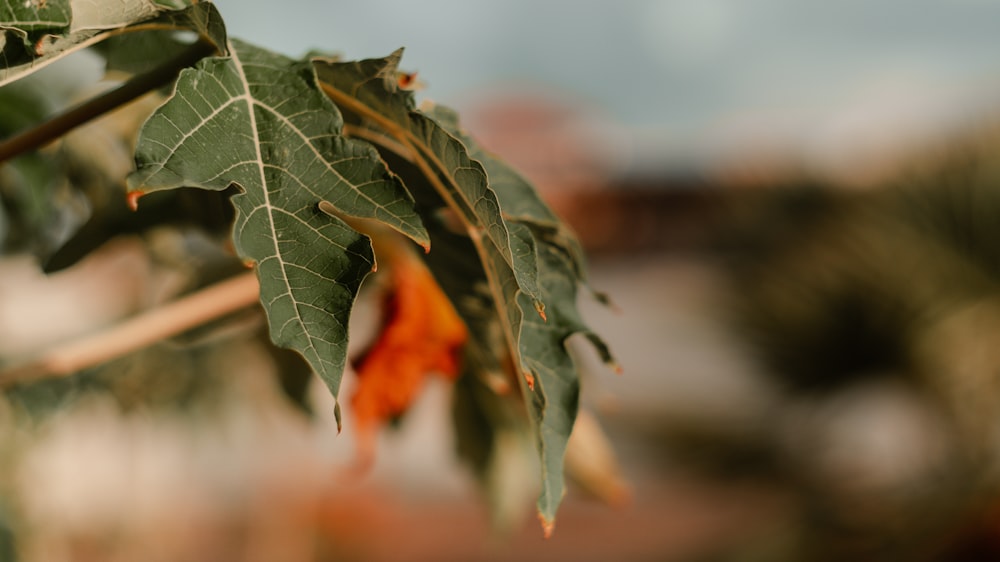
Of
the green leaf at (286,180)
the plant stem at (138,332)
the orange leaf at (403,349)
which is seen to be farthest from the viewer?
the orange leaf at (403,349)

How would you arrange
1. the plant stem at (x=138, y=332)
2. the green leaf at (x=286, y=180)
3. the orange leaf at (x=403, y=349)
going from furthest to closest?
the orange leaf at (x=403, y=349), the plant stem at (x=138, y=332), the green leaf at (x=286, y=180)

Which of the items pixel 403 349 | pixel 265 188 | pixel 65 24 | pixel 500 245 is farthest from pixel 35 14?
pixel 403 349

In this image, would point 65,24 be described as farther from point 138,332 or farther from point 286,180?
point 138,332

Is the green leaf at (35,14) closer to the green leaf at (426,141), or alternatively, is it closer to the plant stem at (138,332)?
the green leaf at (426,141)

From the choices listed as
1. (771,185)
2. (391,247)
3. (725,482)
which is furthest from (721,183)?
(391,247)

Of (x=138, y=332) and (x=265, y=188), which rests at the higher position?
(x=265, y=188)

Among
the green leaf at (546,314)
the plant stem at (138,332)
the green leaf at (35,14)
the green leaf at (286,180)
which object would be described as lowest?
the plant stem at (138,332)

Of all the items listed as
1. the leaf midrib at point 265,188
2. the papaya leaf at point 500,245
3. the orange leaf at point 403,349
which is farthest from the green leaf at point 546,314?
the orange leaf at point 403,349
